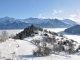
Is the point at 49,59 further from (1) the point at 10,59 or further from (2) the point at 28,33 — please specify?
(2) the point at 28,33

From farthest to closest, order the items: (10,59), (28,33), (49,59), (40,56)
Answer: (28,33), (40,56), (49,59), (10,59)

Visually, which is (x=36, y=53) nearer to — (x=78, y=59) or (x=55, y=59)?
(x=55, y=59)

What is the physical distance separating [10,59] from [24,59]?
2289mm

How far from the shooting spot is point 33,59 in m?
26.6

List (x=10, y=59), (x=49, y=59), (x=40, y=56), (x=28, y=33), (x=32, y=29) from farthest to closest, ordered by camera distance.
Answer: (x=32, y=29) → (x=28, y=33) → (x=40, y=56) → (x=49, y=59) → (x=10, y=59)

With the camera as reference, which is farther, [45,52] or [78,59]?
[45,52]

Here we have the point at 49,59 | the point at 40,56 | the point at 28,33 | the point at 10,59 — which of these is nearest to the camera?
the point at 10,59

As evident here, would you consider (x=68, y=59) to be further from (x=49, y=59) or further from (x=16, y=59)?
(x=16, y=59)

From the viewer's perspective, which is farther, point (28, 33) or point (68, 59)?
point (28, 33)

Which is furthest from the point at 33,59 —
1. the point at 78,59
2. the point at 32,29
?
the point at 32,29

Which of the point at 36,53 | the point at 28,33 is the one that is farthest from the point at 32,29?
the point at 36,53

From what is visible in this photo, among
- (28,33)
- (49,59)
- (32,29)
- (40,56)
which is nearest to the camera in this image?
(49,59)

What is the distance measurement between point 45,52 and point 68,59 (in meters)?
5.36

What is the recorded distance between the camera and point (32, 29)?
143 metres
